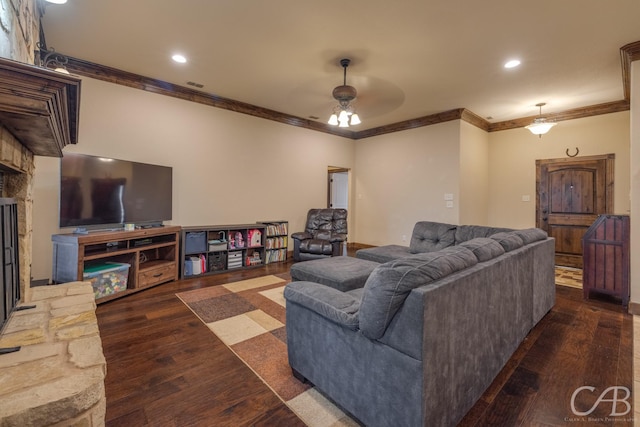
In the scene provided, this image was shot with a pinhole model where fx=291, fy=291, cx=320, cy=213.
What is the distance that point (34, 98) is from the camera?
1.02 m

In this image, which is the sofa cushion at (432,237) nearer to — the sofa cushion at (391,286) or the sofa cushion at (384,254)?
the sofa cushion at (384,254)

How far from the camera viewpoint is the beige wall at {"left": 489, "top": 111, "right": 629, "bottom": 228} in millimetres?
4820

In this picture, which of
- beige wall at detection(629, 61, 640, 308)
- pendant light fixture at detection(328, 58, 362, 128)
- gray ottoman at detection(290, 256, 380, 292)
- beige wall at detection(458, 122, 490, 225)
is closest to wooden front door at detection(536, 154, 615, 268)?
beige wall at detection(458, 122, 490, 225)

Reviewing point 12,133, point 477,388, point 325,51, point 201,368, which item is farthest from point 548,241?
point 12,133

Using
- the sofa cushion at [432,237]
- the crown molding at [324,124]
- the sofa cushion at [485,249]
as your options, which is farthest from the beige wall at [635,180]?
the sofa cushion at [485,249]

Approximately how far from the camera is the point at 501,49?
320cm

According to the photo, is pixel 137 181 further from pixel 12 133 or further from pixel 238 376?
pixel 238 376

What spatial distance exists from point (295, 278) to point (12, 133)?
243cm

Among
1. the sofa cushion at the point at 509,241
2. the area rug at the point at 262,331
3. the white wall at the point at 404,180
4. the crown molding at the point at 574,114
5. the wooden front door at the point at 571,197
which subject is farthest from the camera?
the white wall at the point at 404,180

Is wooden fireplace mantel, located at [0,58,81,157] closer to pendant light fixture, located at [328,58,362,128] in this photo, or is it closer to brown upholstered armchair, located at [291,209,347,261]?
pendant light fixture, located at [328,58,362,128]

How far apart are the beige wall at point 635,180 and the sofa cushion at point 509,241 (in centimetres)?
180

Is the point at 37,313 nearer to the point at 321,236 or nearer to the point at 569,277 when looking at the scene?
the point at 321,236

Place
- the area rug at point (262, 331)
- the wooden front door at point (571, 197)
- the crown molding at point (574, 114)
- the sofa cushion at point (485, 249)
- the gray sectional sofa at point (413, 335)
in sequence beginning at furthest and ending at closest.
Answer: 1. the wooden front door at point (571, 197)
2. the crown molding at point (574, 114)
3. the sofa cushion at point (485, 249)
4. the area rug at point (262, 331)
5. the gray sectional sofa at point (413, 335)

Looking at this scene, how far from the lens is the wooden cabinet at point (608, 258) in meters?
3.30
